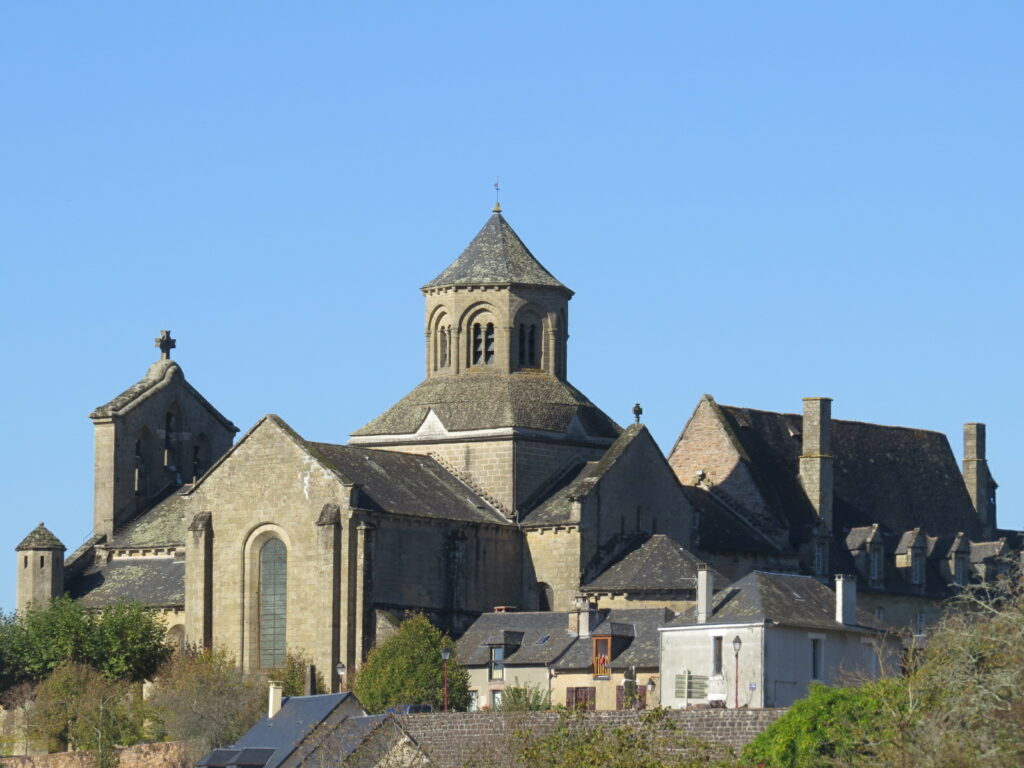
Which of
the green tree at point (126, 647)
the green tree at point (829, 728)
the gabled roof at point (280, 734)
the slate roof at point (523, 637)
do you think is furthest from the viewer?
the green tree at point (126, 647)

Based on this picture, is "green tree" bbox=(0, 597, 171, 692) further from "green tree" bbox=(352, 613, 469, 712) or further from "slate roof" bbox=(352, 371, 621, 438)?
"slate roof" bbox=(352, 371, 621, 438)

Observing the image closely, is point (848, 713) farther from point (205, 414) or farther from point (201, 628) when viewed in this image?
point (205, 414)

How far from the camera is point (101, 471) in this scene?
93688 mm

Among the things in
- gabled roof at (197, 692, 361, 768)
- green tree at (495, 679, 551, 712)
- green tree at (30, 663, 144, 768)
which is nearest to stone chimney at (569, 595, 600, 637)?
green tree at (495, 679, 551, 712)

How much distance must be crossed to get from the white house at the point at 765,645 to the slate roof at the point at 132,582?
2236 cm

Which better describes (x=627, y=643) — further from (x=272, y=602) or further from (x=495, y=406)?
(x=495, y=406)

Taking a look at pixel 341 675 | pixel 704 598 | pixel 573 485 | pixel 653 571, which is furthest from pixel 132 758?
pixel 573 485

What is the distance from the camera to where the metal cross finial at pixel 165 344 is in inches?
3807

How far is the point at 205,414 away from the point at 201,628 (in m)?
15.6

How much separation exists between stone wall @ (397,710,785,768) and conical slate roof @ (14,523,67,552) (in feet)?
99.7

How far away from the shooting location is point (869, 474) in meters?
100

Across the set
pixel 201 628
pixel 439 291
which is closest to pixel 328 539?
pixel 201 628

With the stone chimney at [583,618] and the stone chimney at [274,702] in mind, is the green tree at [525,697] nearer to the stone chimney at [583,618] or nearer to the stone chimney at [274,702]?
the stone chimney at [583,618]

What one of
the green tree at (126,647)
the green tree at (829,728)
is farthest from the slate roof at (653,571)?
the green tree at (829,728)
